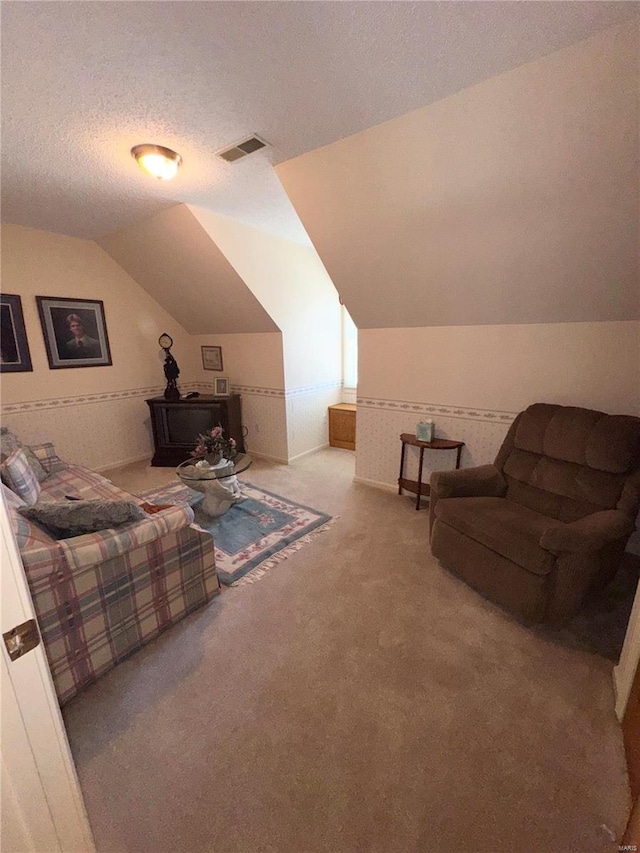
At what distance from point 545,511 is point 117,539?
2.51 metres

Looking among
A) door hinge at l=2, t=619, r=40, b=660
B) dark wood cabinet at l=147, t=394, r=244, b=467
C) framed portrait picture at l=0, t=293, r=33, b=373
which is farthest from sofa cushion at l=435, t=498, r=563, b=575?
framed portrait picture at l=0, t=293, r=33, b=373

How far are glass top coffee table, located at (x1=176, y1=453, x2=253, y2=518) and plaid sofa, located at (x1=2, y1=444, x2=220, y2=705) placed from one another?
85cm

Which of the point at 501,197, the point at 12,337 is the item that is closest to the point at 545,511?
the point at 501,197

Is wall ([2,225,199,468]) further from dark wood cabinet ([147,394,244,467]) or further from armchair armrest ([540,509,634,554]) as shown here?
armchair armrest ([540,509,634,554])

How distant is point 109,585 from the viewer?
5.13 ft

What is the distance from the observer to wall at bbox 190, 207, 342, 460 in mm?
3369

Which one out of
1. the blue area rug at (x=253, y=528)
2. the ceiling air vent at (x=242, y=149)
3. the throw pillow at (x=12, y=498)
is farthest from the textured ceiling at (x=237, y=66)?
the blue area rug at (x=253, y=528)

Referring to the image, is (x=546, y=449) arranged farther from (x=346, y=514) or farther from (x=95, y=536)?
(x=95, y=536)

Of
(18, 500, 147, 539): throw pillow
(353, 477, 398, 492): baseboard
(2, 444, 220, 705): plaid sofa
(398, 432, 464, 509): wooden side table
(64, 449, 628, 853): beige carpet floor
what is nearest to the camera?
(64, 449, 628, 853): beige carpet floor

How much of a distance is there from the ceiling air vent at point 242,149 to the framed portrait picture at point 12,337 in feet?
9.02

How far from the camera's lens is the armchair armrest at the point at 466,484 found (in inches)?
89.8

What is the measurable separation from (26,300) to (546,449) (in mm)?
4860

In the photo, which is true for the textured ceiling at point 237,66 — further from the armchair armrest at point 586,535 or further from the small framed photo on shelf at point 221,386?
the small framed photo on shelf at point 221,386

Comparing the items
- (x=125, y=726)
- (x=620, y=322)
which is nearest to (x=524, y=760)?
(x=125, y=726)
